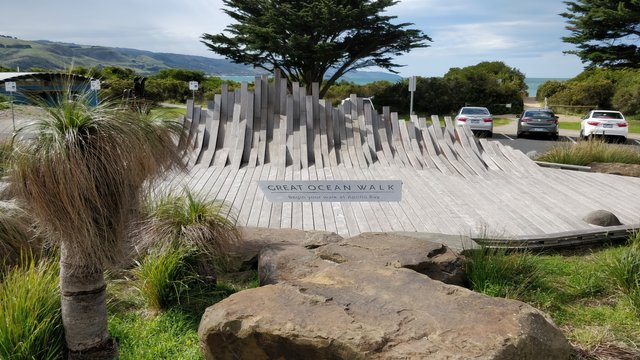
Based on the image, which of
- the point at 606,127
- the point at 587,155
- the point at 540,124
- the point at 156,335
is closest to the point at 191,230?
the point at 156,335

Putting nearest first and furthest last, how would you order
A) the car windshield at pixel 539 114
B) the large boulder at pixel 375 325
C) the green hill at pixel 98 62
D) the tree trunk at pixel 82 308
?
1. the large boulder at pixel 375 325
2. the tree trunk at pixel 82 308
3. the green hill at pixel 98 62
4. the car windshield at pixel 539 114

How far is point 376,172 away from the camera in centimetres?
809

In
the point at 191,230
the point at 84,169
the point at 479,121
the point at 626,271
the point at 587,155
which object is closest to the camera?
the point at 84,169

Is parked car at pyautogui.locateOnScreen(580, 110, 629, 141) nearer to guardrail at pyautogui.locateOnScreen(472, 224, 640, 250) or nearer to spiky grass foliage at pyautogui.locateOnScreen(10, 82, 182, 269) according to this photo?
guardrail at pyautogui.locateOnScreen(472, 224, 640, 250)

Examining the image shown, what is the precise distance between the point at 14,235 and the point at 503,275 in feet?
12.0

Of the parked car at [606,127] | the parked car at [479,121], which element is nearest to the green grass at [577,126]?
the parked car at [606,127]

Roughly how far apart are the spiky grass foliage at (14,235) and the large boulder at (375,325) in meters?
1.99

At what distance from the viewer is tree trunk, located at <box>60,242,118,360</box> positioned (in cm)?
279

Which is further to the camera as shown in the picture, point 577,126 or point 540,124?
point 577,126

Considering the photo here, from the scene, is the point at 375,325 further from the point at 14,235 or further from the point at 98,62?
the point at 14,235

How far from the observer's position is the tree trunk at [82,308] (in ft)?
9.16

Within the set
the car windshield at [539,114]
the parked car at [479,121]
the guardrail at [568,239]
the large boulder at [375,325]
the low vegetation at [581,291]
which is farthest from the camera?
the parked car at [479,121]

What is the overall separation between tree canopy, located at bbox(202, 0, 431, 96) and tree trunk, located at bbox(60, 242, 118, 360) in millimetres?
25368

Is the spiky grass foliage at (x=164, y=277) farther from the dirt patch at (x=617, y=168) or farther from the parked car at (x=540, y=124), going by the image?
the parked car at (x=540, y=124)
